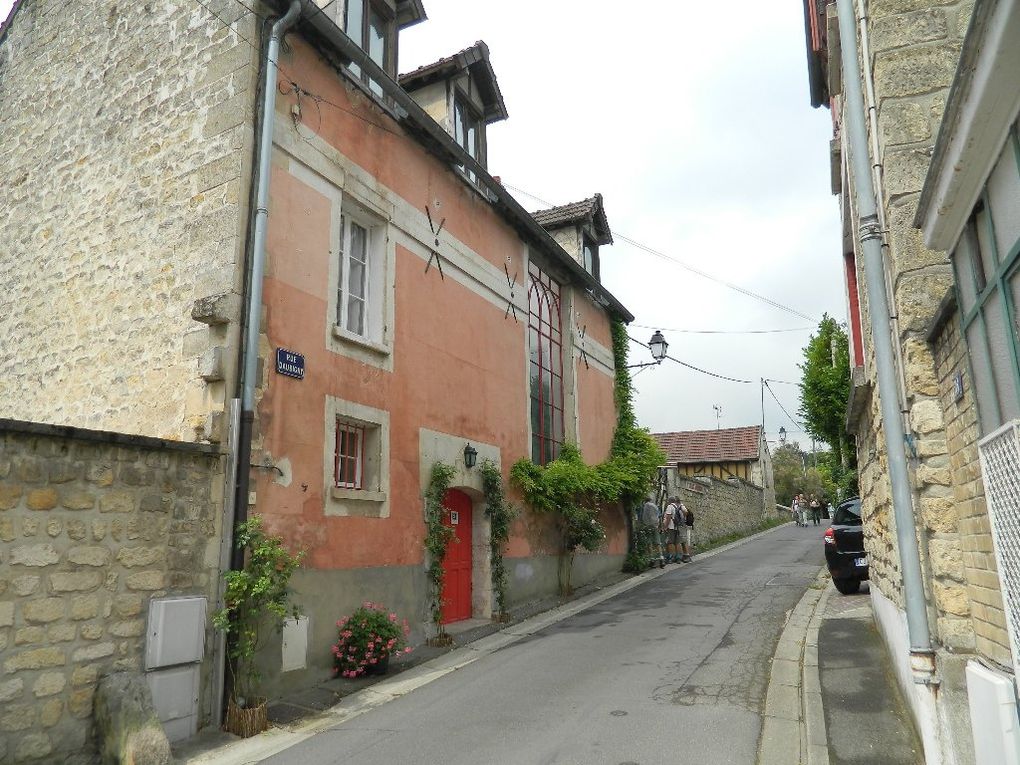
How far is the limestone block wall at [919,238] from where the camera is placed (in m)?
4.25

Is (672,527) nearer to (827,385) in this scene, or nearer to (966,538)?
(827,385)

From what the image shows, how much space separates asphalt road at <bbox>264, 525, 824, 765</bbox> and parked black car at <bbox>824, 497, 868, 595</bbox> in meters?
1.55

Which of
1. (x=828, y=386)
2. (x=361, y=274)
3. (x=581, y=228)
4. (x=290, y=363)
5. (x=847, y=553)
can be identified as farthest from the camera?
(x=828, y=386)

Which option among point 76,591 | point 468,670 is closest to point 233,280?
point 76,591

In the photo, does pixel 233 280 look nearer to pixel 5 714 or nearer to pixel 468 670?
pixel 5 714

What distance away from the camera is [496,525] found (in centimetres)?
1070

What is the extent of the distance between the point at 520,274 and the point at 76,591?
29.4ft

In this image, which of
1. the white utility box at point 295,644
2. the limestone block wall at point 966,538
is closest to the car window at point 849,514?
the limestone block wall at point 966,538

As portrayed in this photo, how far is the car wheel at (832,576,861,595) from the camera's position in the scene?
11256mm

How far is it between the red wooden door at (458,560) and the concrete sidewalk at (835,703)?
13.9ft

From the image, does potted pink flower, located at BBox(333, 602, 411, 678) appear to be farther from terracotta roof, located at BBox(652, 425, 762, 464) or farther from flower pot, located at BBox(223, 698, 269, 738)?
terracotta roof, located at BBox(652, 425, 762, 464)

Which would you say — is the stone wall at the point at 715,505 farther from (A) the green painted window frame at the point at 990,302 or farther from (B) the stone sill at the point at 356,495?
(A) the green painted window frame at the point at 990,302

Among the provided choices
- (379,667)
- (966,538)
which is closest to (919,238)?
(966,538)

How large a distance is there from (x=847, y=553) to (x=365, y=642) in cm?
746
